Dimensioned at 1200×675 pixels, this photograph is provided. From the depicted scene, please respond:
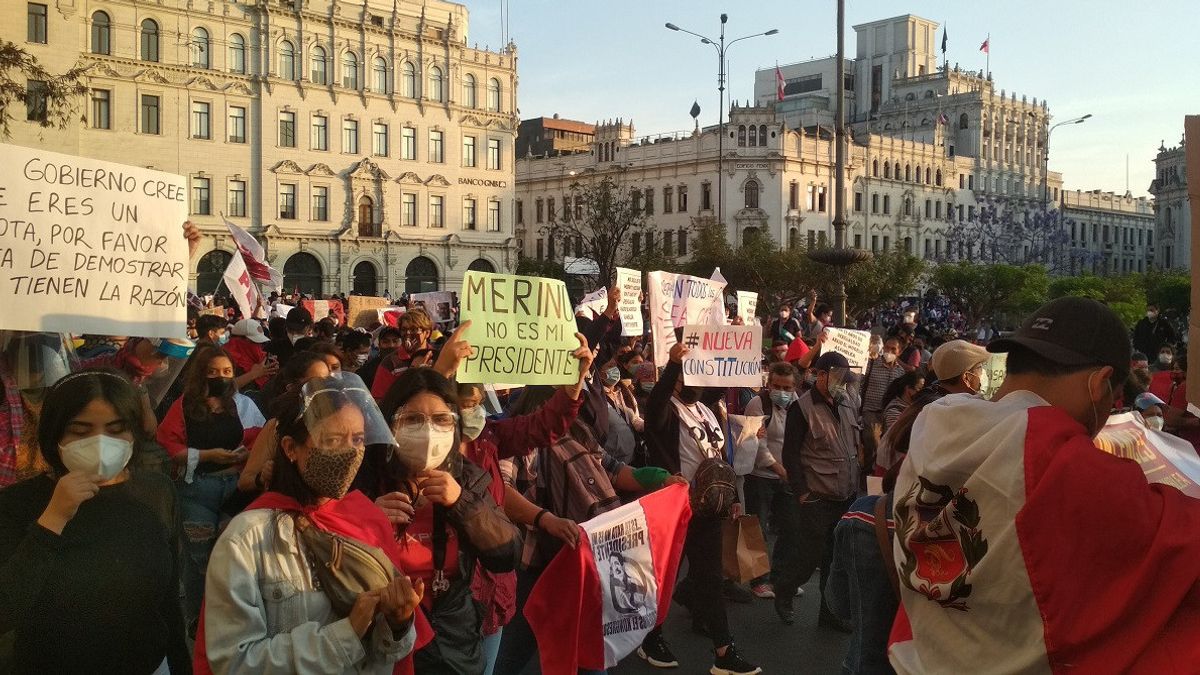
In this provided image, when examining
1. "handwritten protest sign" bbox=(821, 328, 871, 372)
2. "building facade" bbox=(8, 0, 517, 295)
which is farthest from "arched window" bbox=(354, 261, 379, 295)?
"handwritten protest sign" bbox=(821, 328, 871, 372)

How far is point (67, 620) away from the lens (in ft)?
9.82

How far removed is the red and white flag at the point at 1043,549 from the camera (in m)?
2.28

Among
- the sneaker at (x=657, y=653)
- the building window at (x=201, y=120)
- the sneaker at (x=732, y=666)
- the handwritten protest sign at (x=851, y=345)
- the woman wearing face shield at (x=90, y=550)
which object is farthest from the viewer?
the building window at (x=201, y=120)

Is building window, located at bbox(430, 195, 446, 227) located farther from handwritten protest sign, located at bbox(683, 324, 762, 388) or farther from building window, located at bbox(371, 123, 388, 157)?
handwritten protest sign, located at bbox(683, 324, 762, 388)

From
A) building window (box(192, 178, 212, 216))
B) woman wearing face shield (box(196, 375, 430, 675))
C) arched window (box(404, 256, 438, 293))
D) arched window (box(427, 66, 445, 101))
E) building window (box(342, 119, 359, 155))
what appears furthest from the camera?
arched window (box(404, 256, 438, 293))

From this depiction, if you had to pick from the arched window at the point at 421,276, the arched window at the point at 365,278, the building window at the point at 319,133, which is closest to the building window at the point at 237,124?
the building window at the point at 319,133

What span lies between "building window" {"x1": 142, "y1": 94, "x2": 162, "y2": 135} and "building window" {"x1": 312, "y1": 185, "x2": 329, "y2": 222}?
767 centimetres

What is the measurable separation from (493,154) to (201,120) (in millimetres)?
15433

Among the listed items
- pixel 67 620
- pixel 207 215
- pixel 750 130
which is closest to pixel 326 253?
pixel 207 215

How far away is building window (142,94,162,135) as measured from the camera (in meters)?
47.6

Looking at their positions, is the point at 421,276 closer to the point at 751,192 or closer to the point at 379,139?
the point at 379,139

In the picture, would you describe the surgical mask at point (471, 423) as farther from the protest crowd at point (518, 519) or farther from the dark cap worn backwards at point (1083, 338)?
the dark cap worn backwards at point (1083, 338)

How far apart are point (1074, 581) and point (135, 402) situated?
268 centimetres

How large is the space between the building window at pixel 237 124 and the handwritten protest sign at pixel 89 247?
4819 cm
